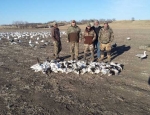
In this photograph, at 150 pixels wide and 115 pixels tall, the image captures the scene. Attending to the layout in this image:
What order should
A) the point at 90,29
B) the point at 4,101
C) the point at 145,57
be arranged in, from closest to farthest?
the point at 4,101 < the point at 90,29 < the point at 145,57

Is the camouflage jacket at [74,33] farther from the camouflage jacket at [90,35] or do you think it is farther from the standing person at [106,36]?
the standing person at [106,36]

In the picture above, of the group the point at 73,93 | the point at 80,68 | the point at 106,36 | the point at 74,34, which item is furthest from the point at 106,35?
the point at 73,93

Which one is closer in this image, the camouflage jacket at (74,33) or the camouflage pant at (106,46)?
the camouflage jacket at (74,33)

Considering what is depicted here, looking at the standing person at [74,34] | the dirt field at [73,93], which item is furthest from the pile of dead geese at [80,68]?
the standing person at [74,34]

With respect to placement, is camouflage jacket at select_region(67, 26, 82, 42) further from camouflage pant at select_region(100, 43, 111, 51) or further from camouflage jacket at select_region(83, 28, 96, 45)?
camouflage pant at select_region(100, 43, 111, 51)

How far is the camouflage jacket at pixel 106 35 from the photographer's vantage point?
453 inches

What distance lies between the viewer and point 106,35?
11.5 meters

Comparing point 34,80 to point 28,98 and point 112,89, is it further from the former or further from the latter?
point 112,89

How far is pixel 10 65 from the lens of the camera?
11703mm

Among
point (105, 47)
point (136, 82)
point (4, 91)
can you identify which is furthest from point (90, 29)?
point (4, 91)

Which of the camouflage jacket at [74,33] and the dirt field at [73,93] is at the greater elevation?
the camouflage jacket at [74,33]

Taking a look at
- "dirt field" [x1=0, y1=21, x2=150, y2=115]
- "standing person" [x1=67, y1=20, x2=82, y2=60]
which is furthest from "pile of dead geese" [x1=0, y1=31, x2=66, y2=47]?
"dirt field" [x1=0, y1=21, x2=150, y2=115]

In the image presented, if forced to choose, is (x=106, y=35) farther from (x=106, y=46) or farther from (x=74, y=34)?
(x=74, y=34)

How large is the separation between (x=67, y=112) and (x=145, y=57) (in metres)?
9.16
